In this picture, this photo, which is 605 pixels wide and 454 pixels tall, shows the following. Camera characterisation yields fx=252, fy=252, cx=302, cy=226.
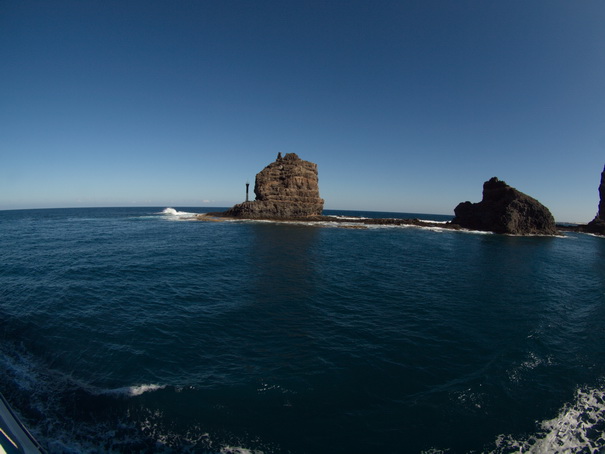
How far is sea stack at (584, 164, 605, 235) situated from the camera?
101 metres

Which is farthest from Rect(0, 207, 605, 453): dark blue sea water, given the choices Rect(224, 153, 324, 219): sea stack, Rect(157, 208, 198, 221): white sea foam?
Rect(224, 153, 324, 219): sea stack

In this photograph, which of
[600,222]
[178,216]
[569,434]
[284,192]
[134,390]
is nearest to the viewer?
[569,434]

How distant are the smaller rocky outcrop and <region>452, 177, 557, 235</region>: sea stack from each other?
135 ft

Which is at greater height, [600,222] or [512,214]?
[512,214]

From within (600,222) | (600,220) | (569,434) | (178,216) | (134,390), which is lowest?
(569,434)

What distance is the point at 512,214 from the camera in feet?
250

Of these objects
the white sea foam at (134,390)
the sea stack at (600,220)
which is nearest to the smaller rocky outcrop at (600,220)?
the sea stack at (600,220)

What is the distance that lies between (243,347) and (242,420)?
4.26m

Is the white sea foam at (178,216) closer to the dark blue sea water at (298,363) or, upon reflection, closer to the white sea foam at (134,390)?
the dark blue sea water at (298,363)

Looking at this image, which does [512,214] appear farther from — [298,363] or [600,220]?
[298,363]

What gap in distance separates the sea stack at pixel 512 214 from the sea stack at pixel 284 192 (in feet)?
192

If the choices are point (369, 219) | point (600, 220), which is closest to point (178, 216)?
point (369, 219)

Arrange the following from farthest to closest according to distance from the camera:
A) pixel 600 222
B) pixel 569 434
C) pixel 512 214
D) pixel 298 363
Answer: pixel 600 222, pixel 512 214, pixel 298 363, pixel 569 434

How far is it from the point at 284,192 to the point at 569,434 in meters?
95.4
